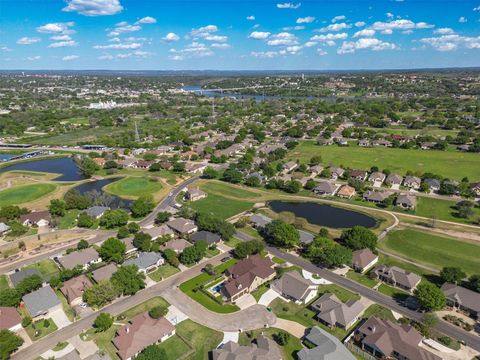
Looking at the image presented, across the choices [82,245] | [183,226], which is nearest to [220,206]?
[183,226]

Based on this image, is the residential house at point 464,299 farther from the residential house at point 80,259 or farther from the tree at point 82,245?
the tree at point 82,245

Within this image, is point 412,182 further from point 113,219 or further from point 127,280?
point 127,280

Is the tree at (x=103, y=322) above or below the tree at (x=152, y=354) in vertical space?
below

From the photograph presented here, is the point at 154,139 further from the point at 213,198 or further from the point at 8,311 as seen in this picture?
the point at 8,311

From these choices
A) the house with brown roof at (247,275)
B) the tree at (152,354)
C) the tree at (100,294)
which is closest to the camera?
the tree at (152,354)

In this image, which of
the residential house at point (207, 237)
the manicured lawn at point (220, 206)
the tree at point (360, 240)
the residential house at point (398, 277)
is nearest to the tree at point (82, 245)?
the residential house at point (207, 237)

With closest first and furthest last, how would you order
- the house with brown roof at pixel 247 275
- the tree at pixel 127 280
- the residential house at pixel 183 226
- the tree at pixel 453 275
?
the house with brown roof at pixel 247 275 → the tree at pixel 127 280 → the tree at pixel 453 275 → the residential house at pixel 183 226

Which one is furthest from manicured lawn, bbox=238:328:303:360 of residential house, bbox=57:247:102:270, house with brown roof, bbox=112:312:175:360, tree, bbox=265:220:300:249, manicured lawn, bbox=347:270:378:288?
residential house, bbox=57:247:102:270
